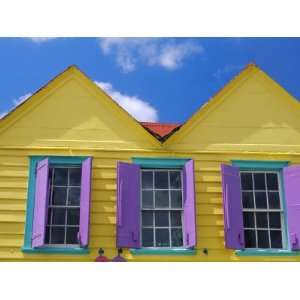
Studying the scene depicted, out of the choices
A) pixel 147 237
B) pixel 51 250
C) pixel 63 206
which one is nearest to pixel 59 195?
pixel 63 206

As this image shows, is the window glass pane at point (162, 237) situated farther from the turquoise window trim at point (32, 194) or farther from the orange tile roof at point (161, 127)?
the orange tile roof at point (161, 127)

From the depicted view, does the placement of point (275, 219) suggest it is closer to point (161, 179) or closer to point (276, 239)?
point (276, 239)

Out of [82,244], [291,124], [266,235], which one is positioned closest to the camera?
[82,244]

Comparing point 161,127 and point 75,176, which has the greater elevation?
point 161,127

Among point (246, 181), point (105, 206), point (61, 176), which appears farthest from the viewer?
point (246, 181)

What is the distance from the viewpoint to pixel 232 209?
8.85 metres

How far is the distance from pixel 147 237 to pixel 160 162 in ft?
4.59

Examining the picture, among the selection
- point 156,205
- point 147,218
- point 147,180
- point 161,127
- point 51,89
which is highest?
point 51,89

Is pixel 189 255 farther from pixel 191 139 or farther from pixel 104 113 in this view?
pixel 104 113

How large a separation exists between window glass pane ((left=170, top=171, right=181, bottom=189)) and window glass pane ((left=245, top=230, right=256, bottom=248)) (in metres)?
1.52

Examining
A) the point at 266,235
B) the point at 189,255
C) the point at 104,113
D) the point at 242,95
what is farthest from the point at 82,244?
the point at 242,95

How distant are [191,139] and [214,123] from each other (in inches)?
23.1

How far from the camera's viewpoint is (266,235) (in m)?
9.14

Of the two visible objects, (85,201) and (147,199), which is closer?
(85,201)
